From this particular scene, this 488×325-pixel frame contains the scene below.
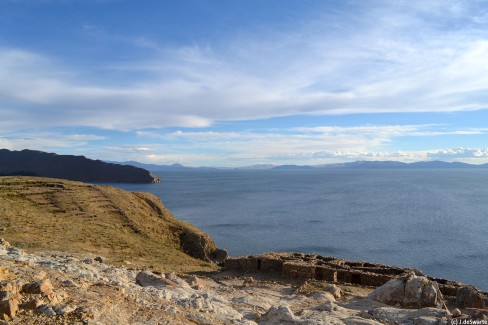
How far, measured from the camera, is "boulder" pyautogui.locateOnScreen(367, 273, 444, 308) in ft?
61.6

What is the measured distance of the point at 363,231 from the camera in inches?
3425

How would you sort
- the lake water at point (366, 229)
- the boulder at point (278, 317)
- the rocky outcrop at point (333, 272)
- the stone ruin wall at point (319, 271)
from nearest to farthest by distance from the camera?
the boulder at point (278, 317) < the rocky outcrop at point (333, 272) < the stone ruin wall at point (319, 271) < the lake water at point (366, 229)

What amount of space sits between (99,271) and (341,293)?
13564mm

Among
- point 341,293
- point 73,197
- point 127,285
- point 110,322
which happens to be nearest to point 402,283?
point 341,293

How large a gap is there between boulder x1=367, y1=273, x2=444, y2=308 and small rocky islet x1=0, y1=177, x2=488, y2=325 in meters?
0.05

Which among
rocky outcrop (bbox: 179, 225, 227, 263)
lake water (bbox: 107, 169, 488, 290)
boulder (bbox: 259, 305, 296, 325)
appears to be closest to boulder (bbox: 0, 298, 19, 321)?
boulder (bbox: 259, 305, 296, 325)

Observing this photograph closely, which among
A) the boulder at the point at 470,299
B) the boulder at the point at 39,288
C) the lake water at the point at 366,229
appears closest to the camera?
the boulder at the point at 39,288

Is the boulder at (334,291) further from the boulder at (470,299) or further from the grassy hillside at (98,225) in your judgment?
the grassy hillside at (98,225)

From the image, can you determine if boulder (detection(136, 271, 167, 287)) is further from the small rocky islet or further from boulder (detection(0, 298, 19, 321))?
boulder (detection(0, 298, 19, 321))

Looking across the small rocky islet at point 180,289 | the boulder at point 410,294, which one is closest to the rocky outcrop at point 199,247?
the small rocky islet at point 180,289

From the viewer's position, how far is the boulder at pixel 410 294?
739 inches

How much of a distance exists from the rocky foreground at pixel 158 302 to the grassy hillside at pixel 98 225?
46.0 ft

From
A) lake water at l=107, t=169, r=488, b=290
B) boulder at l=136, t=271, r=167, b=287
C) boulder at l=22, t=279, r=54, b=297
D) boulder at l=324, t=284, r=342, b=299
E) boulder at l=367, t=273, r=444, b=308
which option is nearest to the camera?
boulder at l=22, t=279, r=54, b=297

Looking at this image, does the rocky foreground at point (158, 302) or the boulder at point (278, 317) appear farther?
the boulder at point (278, 317)
